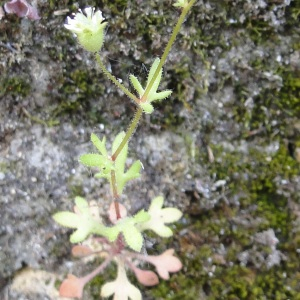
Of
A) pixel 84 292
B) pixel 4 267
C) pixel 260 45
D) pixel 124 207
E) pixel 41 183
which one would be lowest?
pixel 84 292

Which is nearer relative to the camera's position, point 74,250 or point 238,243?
point 74,250

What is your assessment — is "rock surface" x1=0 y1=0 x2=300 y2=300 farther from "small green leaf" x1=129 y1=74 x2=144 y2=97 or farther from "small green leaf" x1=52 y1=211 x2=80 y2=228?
"small green leaf" x1=129 y1=74 x2=144 y2=97

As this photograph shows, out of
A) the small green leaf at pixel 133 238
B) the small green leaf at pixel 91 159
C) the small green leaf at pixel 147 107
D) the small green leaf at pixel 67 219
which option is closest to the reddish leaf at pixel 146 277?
the small green leaf at pixel 133 238

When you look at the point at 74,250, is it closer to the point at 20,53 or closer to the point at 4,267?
the point at 4,267

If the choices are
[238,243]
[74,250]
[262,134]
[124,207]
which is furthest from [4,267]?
[262,134]

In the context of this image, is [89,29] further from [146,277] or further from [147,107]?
[146,277]
